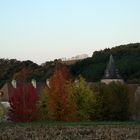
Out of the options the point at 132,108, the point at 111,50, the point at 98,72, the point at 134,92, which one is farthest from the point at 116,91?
the point at 111,50

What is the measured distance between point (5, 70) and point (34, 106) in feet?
229

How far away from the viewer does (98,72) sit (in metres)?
135

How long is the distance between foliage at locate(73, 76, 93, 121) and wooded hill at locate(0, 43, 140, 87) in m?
59.2

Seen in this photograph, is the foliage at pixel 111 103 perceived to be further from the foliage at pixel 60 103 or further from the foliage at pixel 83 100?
the foliage at pixel 60 103

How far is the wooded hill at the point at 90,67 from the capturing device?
13112 cm

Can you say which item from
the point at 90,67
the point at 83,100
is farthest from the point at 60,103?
the point at 90,67

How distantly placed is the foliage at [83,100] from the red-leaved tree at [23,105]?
5479 millimetres

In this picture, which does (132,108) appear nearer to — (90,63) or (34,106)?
(34,106)

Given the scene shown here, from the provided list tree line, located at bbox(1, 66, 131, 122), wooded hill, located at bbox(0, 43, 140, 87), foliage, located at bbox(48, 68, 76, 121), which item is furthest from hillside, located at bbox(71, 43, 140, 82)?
foliage, located at bbox(48, 68, 76, 121)

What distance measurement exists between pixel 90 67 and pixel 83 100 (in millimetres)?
77736

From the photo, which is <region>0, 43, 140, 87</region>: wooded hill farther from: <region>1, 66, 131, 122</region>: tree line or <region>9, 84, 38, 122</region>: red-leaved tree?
<region>9, 84, 38, 122</region>: red-leaved tree

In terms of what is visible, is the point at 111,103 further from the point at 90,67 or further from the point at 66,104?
the point at 90,67

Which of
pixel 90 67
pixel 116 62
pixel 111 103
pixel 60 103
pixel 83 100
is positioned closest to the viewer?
pixel 60 103

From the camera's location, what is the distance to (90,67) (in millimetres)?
142125
